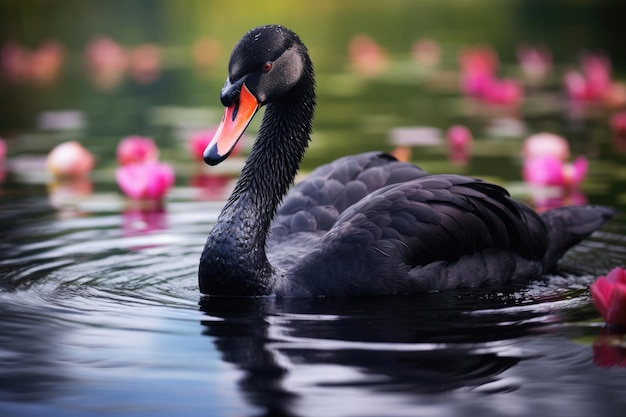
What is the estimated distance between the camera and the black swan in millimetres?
6059

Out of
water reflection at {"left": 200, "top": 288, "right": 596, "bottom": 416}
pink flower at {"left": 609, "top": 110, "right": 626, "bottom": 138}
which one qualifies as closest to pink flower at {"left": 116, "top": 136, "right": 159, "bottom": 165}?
water reflection at {"left": 200, "top": 288, "right": 596, "bottom": 416}

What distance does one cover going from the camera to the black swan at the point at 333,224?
19.9 feet

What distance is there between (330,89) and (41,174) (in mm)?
6644

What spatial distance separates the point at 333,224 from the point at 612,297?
6.89 feet

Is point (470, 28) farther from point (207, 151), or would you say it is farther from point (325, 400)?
point (325, 400)

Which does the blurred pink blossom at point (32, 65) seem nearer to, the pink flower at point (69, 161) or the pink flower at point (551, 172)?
→ the pink flower at point (69, 161)

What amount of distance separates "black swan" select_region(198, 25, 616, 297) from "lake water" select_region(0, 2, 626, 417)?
0.14 meters

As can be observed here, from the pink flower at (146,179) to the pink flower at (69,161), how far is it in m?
1.06

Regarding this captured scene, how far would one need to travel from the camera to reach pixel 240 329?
536cm

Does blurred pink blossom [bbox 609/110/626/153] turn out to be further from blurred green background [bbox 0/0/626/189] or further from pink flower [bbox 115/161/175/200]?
pink flower [bbox 115/161/175/200]

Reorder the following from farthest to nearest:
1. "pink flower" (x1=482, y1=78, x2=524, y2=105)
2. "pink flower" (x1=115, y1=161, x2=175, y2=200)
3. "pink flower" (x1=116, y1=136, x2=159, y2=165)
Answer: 1. "pink flower" (x1=482, y1=78, x2=524, y2=105)
2. "pink flower" (x1=116, y1=136, x2=159, y2=165)
3. "pink flower" (x1=115, y1=161, x2=175, y2=200)

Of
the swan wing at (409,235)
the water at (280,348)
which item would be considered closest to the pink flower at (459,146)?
the water at (280,348)

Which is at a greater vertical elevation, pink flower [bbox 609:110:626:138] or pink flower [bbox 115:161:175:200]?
pink flower [bbox 609:110:626:138]

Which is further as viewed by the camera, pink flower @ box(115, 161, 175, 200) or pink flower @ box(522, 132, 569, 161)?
pink flower @ box(522, 132, 569, 161)
